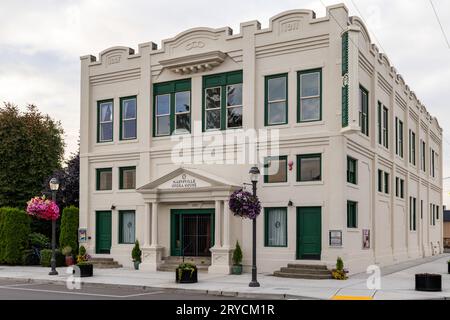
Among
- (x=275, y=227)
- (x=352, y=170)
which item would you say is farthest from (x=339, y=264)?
(x=352, y=170)

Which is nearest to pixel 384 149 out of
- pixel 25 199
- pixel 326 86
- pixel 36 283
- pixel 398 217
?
pixel 398 217

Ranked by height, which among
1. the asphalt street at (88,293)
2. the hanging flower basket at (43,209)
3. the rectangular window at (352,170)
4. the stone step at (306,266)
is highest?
the rectangular window at (352,170)

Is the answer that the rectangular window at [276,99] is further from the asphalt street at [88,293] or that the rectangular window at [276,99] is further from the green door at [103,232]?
the green door at [103,232]

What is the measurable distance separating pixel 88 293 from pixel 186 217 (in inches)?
327

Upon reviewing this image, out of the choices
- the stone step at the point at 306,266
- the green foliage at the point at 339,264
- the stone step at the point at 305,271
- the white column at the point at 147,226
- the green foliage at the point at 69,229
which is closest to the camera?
the green foliage at the point at 339,264

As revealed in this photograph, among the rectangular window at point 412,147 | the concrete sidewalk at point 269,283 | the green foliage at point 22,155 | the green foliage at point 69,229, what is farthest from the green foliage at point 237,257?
the green foliage at point 22,155

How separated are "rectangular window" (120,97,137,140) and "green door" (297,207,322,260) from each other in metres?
9.36

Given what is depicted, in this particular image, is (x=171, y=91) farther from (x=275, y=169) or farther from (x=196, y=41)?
(x=275, y=169)

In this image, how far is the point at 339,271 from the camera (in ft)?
75.1

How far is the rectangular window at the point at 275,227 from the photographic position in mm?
25109

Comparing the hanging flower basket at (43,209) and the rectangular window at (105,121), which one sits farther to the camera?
the rectangular window at (105,121)

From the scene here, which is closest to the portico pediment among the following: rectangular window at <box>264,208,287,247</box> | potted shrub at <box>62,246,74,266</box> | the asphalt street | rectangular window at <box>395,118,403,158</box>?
rectangular window at <box>264,208,287,247</box>

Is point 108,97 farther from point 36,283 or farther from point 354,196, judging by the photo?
point 354,196
